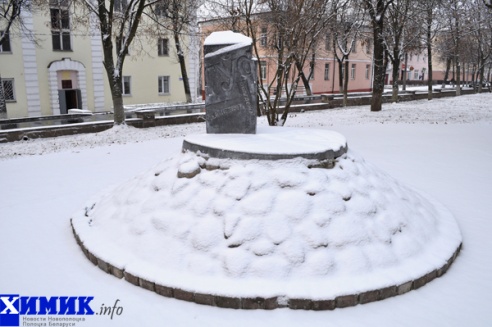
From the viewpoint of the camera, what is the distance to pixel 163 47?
29359 millimetres

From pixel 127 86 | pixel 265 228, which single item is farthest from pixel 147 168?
pixel 127 86

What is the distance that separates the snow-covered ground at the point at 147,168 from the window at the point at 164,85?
46.7ft

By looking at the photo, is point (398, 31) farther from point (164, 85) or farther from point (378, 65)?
point (164, 85)

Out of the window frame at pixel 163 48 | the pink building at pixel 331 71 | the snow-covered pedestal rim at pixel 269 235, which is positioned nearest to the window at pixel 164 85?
the window frame at pixel 163 48

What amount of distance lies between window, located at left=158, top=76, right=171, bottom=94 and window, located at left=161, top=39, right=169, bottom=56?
1697 mm

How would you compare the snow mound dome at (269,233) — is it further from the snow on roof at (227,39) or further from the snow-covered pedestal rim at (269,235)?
the snow on roof at (227,39)

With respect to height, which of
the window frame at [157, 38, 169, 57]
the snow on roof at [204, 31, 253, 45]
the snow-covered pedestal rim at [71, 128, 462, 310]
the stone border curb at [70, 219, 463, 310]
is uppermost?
the window frame at [157, 38, 169, 57]

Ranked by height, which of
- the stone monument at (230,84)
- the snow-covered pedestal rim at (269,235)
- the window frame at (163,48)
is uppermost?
the window frame at (163,48)

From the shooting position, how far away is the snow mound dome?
14.3 feet

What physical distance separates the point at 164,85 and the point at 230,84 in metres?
24.7

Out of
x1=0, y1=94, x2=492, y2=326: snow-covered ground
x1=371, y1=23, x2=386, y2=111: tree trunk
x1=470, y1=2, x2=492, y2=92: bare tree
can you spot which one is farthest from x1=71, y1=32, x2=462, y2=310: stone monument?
x1=470, y1=2, x2=492, y2=92: bare tree

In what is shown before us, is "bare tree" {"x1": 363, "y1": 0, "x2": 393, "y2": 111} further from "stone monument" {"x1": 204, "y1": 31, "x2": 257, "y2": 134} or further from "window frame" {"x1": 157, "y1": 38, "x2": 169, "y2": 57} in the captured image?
"stone monument" {"x1": 204, "y1": 31, "x2": 257, "y2": 134}

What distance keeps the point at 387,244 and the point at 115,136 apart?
38.6ft

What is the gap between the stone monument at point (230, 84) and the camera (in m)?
6.27
